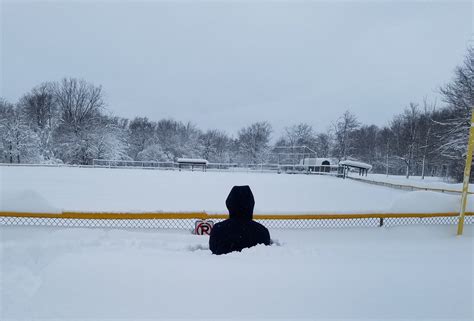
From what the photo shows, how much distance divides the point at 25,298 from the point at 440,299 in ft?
11.7

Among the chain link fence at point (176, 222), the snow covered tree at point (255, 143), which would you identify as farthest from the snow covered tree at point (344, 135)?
the chain link fence at point (176, 222)

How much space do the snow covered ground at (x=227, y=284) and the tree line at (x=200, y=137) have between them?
26.3 metres

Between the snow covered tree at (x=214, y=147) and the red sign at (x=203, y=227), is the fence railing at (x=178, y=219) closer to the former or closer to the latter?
the red sign at (x=203, y=227)

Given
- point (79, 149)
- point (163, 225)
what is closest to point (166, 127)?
point (79, 149)

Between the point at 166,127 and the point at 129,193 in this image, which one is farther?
the point at 166,127

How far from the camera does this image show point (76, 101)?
49.3 metres

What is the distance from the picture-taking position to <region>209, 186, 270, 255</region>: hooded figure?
2.92m

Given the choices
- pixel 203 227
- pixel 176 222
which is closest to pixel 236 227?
pixel 203 227

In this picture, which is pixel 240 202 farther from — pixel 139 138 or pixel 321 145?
pixel 139 138

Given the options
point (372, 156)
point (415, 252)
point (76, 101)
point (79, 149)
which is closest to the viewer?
point (415, 252)

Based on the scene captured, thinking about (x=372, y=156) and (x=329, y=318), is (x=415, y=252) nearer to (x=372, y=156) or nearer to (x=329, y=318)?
(x=329, y=318)

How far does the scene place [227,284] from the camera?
2.29m

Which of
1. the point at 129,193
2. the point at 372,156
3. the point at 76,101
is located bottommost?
the point at 129,193

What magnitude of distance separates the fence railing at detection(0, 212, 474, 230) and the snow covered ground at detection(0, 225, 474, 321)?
105cm
